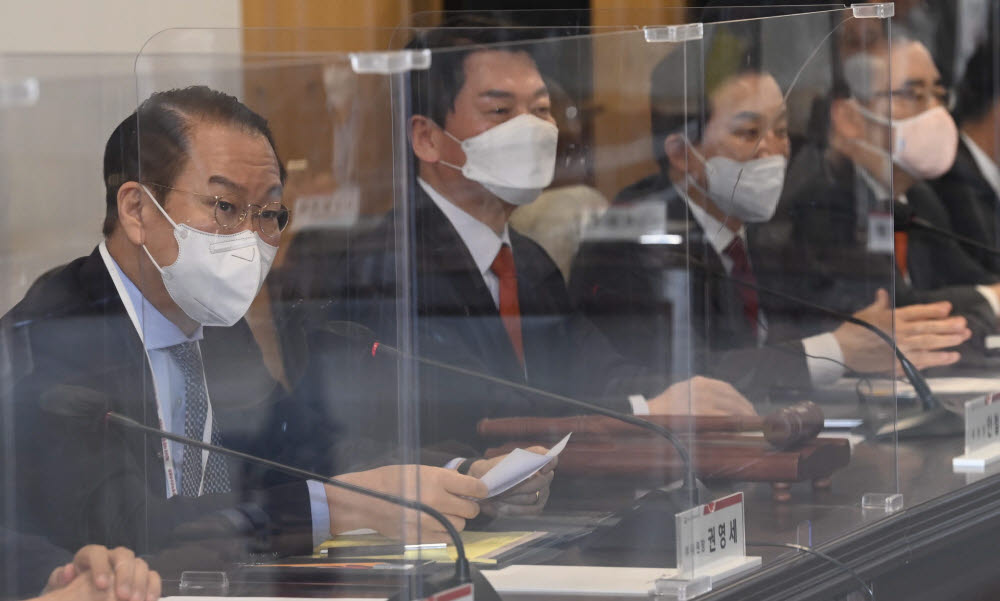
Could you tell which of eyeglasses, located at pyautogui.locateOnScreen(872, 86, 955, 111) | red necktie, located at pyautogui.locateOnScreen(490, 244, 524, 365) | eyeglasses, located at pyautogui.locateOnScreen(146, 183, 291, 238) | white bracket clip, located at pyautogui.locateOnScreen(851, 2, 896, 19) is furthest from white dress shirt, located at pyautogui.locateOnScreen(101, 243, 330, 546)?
eyeglasses, located at pyautogui.locateOnScreen(872, 86, 955, 111)

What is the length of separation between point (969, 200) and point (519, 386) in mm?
2196

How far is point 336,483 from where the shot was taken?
1.22m

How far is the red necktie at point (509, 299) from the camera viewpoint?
1.46m

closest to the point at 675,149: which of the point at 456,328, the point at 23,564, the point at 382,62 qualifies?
the point at 456,328

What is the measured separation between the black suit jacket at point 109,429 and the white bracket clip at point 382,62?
26 cm

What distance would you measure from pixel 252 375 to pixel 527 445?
0.32m

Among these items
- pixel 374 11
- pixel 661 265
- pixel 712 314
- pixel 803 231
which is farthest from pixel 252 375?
pixel 374 11

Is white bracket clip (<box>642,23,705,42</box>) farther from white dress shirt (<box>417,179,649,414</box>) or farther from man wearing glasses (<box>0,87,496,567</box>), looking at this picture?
man wearing glasses (<box>0,87,496,567</box>)

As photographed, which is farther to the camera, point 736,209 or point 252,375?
point 736,209

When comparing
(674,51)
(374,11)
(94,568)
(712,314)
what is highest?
(374,11)

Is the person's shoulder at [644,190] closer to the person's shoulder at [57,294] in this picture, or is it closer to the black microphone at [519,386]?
the black microphone at [519,386]

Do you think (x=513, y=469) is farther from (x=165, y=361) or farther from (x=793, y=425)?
(x=793, y=425)

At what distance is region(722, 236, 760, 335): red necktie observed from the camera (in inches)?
72.5

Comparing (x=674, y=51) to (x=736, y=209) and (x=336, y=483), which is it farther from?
(x=336, y=483)
